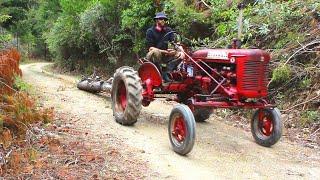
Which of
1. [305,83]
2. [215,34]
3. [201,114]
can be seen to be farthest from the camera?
[215,34]

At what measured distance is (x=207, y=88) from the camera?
789 cm

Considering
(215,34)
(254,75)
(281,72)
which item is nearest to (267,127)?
(254,75)

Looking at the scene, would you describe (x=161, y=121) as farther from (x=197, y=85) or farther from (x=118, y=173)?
(x=118, y=173)

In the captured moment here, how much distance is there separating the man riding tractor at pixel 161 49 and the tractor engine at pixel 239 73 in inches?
41.7

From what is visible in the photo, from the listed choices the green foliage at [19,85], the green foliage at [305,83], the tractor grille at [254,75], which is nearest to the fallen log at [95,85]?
the green foliage at [19,85]

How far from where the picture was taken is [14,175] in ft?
17.7

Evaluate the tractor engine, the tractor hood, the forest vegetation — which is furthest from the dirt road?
the tractor hood

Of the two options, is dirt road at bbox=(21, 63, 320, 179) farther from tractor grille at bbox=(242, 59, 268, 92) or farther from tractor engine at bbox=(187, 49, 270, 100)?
tractor grille at bbox=(242, 59, 268, 92)

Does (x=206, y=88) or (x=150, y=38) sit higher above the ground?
(x=150, y=38)

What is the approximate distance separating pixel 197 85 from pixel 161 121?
1565 millimetres

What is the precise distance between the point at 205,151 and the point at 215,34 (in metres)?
6.47

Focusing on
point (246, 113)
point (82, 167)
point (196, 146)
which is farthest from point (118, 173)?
point (246, 113)

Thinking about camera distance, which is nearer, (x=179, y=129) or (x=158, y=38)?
(x=179, y=129)

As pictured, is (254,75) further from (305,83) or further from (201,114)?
(305,83)
